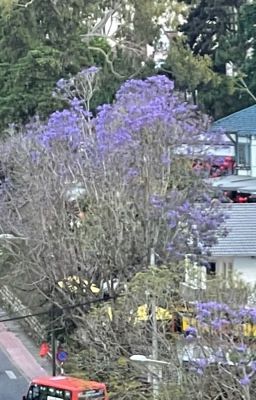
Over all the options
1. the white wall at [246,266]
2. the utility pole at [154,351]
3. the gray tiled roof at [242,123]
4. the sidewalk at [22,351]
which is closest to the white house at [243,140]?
the gray tiled roof at [242,123]

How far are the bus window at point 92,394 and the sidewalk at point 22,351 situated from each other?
566 cm

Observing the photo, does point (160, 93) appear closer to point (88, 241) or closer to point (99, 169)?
point (99, 169)

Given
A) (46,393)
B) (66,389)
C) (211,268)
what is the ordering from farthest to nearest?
(211,268)
(46,393)
(66,389)

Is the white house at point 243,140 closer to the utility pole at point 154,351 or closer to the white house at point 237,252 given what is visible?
the white house at point 237,252

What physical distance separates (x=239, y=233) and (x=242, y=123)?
23.6 meters

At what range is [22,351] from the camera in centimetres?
3281

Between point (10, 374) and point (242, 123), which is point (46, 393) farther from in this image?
point (242, 123)

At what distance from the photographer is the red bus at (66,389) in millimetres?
24234

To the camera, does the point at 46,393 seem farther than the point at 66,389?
Yes

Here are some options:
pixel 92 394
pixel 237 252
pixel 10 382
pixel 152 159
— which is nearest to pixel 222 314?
pixel 92 394

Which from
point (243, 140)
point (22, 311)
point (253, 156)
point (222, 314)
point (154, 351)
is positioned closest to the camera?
point (222, 314)

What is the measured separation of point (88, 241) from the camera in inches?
1066

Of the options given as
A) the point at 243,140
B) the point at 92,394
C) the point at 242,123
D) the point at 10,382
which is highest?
the point at 92,394

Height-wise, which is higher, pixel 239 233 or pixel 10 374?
pixel 239 233
